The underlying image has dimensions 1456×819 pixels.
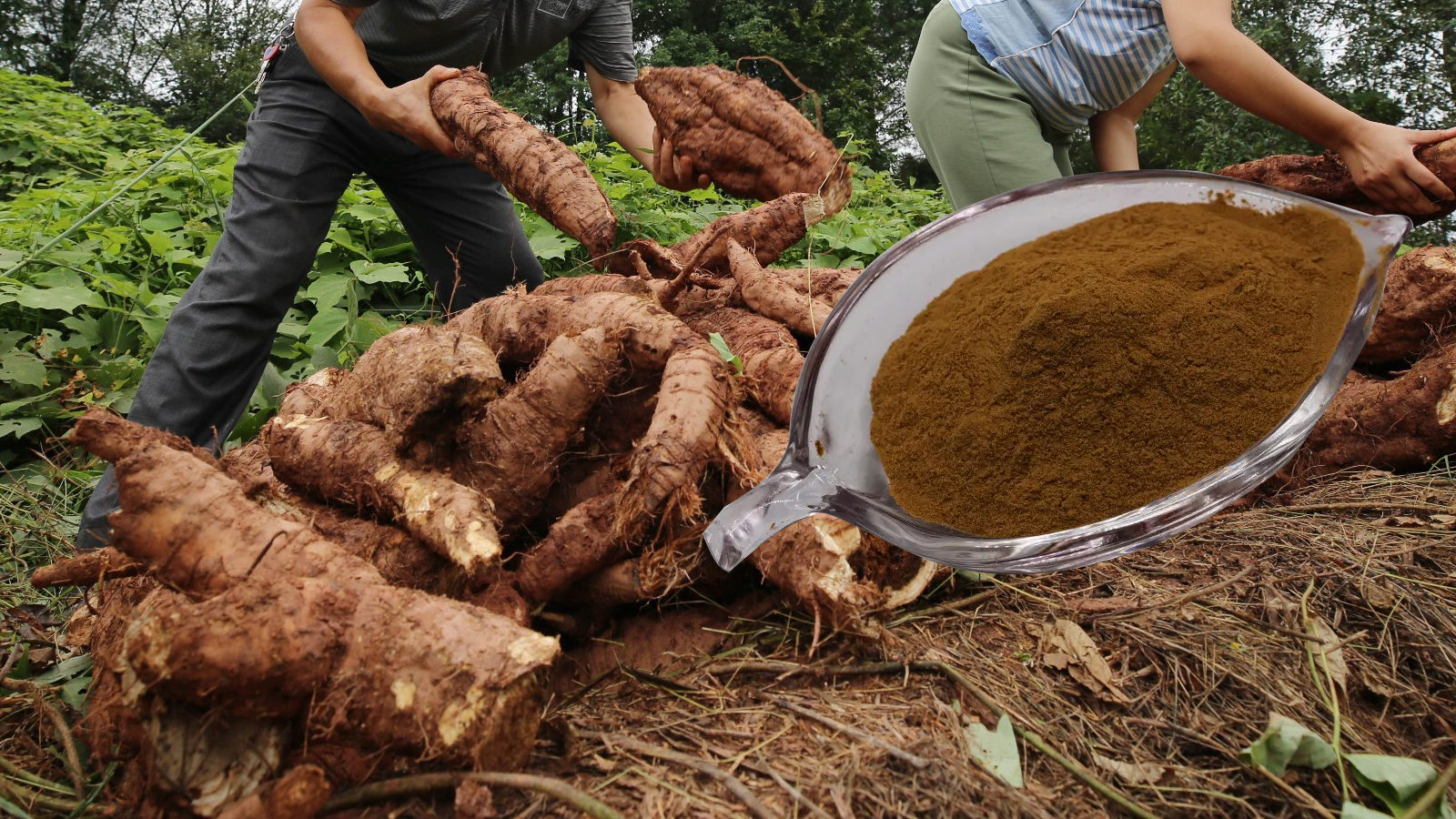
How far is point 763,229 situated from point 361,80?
3.70 feet

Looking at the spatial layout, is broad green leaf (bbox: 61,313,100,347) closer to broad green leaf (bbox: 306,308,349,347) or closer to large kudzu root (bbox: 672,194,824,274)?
broad green leaf (bbox: 306,308,349,347)

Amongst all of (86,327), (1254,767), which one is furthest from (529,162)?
(86,327)

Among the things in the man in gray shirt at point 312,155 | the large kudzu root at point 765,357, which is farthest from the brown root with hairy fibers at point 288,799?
the man in gray shirt at point 312,155

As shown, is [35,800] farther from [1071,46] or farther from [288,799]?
→ [1071,46]

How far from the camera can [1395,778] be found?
3.76ft

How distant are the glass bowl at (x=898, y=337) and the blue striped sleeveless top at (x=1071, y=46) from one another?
30.7 inches

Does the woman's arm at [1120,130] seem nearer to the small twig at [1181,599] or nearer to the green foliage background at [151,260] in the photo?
the green foliage background at [151,260]

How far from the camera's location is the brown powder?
144 cm

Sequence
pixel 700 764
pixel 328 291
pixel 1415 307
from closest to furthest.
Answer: pixel 700 764 → pixel 1415 307 → pixel 328 291

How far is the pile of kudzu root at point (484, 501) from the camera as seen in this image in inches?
44.2

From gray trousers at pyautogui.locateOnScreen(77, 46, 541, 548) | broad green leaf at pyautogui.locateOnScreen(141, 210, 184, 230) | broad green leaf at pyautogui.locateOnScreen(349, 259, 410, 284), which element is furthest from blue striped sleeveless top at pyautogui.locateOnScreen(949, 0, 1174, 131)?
broad green leaf at pyautogui.locateOnScreen(141, 210, 184, 230)

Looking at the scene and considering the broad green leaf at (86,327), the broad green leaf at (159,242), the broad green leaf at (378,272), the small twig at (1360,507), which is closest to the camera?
the small twig at (1360,507)

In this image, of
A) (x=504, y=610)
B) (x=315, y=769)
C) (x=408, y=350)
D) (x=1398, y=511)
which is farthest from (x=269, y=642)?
(x=1398, y=511)

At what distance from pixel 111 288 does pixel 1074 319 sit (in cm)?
352
